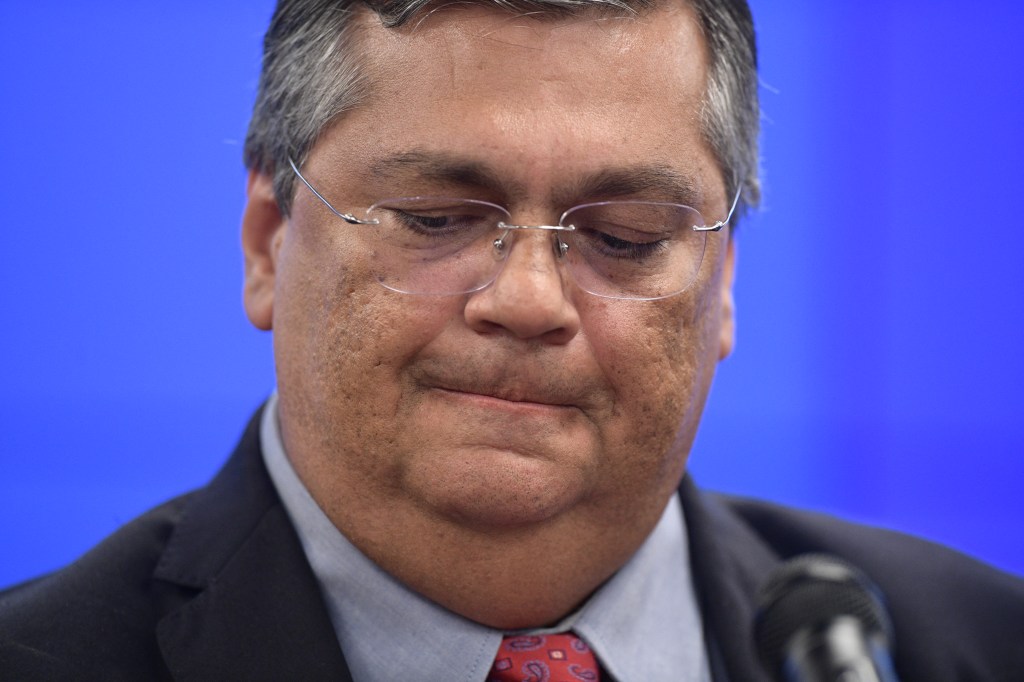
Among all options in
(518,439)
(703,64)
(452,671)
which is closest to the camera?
(518,439)

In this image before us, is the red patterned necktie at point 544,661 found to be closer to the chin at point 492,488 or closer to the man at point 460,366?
the man at point 460,366

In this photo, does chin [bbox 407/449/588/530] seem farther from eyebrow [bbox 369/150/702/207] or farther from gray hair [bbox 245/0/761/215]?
gray hair [bbox 245/0/761/215]

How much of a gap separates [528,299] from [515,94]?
1.04 ft

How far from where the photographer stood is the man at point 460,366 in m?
1.61

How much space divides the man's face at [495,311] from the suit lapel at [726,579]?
0.34m

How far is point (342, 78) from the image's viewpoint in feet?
5.68

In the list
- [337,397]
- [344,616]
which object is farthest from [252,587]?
[337,397]

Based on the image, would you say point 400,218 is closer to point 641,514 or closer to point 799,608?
point 641,514

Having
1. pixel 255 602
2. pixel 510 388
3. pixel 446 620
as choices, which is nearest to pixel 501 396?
pixel 510 388

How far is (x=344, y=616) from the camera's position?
1.76 m

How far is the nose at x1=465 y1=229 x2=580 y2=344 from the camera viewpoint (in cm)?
156

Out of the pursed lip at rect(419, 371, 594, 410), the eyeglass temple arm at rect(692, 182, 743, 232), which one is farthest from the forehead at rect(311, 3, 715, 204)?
the pursed lip at rect(419, 371, 594, 410)

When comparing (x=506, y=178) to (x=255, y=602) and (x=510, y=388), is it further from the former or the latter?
(x=255, y=602)

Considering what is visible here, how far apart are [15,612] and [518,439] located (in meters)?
0.86
